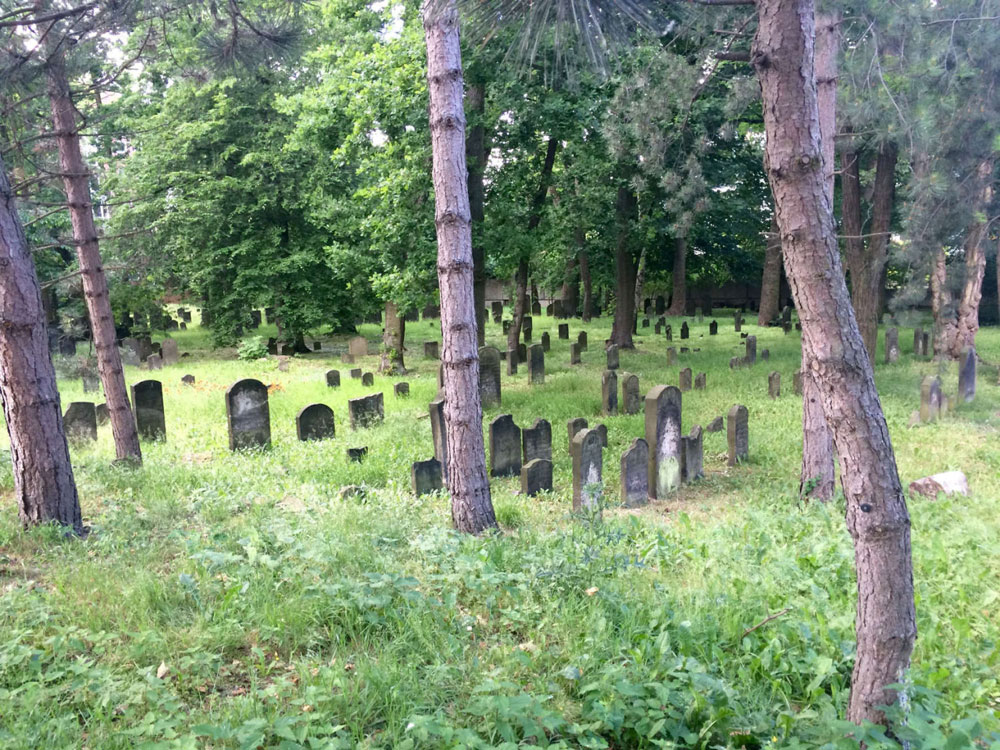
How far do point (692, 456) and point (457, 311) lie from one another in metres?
3.73

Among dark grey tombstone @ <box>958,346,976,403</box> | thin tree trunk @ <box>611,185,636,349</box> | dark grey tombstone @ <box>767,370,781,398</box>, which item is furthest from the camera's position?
thin tree trunk @ <box>611,185,636,349</box>

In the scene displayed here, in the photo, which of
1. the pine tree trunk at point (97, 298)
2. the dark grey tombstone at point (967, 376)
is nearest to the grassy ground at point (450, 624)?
the pine tree trunk at point (97, 298)

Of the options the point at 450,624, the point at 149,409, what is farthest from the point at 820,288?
the point at 149,409

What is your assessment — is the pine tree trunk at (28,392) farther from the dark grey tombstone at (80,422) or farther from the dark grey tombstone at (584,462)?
the dark grey tombstone at (80,422)

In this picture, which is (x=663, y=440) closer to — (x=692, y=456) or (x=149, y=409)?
(x=692, y=456)

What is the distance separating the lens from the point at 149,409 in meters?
9.94

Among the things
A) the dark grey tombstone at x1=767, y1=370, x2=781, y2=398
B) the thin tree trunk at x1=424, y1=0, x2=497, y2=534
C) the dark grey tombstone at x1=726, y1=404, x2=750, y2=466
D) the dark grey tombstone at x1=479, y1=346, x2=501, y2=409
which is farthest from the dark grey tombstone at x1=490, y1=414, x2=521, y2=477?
the dark grey tombstone at x1=767, y1=370, x2=781, y2=398

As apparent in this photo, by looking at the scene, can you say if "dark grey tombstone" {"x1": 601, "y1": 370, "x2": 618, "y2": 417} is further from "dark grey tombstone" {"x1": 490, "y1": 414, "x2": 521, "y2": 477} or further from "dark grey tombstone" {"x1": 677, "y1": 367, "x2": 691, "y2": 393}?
"dark grey tombstone" {"x1": 490, "y1": 414, "x2": 521, "y2": 477}

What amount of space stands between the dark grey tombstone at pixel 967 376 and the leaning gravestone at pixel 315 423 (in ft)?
33.8

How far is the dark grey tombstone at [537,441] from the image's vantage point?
8.21 m

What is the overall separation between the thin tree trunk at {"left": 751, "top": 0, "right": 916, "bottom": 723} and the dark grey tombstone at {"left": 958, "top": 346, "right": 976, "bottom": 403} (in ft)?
36.8

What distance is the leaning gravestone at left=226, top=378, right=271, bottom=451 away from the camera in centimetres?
920

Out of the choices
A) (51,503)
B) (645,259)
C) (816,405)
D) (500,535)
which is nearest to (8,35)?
(51,503)

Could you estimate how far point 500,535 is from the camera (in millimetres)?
5656
